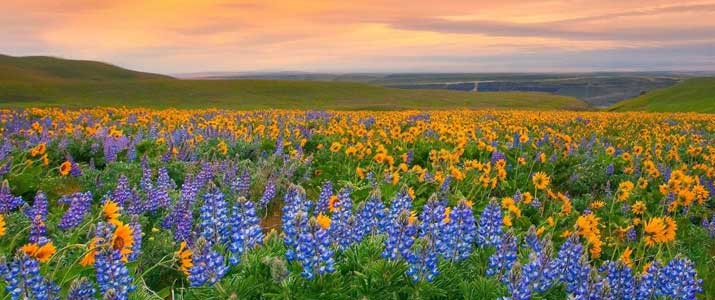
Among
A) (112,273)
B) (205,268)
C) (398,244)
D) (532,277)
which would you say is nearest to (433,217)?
(398,244)

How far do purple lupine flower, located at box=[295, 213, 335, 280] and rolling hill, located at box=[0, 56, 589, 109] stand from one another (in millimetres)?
48372

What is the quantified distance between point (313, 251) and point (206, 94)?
66.5 meters

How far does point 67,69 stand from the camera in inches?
3962

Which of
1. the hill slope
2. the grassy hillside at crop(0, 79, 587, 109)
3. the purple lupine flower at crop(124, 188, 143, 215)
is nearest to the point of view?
the purple lupine flower at crop(124, 188, 143, 215)

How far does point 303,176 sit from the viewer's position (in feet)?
28.1

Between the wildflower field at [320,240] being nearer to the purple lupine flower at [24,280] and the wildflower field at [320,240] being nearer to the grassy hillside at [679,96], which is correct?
the purple lupine flower at [24,280]

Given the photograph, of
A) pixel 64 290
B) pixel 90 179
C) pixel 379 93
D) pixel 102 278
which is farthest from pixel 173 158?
pixel 379 93

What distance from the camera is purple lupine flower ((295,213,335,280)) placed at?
2945mm

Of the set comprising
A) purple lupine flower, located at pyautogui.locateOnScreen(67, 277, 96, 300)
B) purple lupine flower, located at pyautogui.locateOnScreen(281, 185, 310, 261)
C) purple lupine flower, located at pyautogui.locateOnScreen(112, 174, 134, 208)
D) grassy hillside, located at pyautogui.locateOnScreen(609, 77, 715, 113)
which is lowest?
grassy hillside, located at pyautogui.locateOnScreen(609, 77, 715, 113)

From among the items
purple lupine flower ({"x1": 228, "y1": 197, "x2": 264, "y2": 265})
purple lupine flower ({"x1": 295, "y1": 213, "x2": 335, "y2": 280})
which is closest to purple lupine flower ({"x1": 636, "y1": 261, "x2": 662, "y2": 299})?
purple lupine flower ({"x1": 295, "y1": 213, "x2": 335, "y2": 280})

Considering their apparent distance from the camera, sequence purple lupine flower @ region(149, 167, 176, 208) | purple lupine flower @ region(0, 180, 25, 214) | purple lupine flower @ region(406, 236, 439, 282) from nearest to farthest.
Result: purple lupine flower @ region(406, 236, 439, 282), purple lupine flower @ region(0, 180, 25, 214), purple lupine flower @ region(149, 167, 176, 208)

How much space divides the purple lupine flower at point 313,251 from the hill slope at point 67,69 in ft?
322

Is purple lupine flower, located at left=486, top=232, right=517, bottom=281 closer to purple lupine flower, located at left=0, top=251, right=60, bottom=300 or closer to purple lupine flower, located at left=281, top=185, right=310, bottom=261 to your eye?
purple lupine flower, located at left=281, top=185, right=310, bottom=261

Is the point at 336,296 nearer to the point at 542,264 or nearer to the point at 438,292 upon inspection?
the point at 438,292
